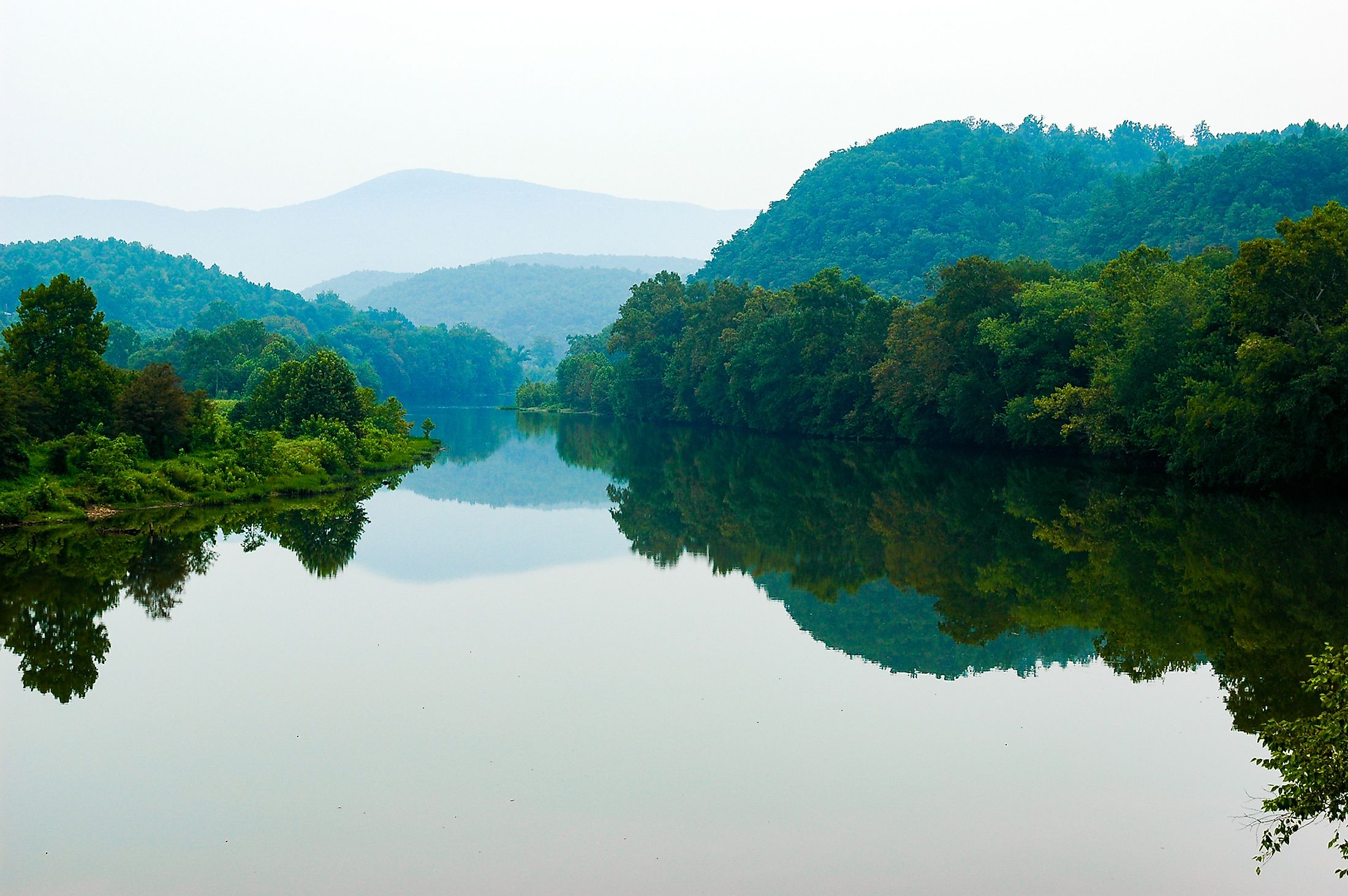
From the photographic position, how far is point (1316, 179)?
106375 millimetres

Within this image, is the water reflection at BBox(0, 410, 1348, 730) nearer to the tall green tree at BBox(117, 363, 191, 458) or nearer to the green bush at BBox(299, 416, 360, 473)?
the green bush at BBox(299, 416, 360, 473)

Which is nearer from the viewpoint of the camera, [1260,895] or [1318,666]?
[1318,666]

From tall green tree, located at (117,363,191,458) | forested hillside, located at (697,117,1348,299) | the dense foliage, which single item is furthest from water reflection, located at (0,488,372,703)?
forested hillside, located at (697,117,1348,299)

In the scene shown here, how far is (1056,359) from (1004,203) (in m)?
94.6

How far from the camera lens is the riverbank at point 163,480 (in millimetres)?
31531

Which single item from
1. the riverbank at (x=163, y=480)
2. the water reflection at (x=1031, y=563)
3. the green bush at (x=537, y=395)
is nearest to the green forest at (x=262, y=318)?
the green bush at (x=537, y=395)

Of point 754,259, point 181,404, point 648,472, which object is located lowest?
point 648,472

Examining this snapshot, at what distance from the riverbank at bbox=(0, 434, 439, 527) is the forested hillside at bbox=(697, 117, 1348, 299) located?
239 ft

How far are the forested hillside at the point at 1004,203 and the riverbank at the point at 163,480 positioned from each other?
72.9 meters

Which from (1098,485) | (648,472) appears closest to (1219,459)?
(1098,485)

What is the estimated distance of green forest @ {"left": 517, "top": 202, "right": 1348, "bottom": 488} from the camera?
35.6 metres

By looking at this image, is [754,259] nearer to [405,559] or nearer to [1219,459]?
[1219,459]

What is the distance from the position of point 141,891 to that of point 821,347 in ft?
213

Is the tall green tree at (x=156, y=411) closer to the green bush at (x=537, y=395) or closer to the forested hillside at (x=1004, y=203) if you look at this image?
the forested hillside at (x=1004, y=203)
